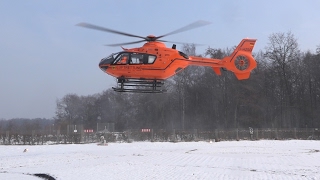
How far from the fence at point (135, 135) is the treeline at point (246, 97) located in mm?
10268

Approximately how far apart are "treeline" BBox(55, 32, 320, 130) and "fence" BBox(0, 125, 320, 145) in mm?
10268

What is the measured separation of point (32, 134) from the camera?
4028cm

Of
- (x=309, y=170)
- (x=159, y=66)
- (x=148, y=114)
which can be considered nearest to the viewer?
(x=309, y=170)

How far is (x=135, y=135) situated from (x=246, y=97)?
21783 millimetres

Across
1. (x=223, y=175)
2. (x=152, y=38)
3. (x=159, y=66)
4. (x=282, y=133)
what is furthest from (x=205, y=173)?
(x=282, y=133)

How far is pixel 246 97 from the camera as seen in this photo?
57.7 meters

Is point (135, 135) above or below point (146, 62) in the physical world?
below

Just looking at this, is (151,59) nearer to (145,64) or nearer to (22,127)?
(145,64)

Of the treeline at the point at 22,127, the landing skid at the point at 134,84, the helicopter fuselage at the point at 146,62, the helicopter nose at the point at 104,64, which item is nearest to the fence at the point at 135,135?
the treeline at the point at 22,127

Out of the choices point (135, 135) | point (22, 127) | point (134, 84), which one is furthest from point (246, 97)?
point (134, 84)

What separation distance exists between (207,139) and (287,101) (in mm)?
21203

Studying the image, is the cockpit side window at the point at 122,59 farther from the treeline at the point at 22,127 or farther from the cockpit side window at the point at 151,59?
the treeline at the point at 22,127

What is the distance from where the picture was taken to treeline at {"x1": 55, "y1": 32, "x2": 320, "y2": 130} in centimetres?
5791

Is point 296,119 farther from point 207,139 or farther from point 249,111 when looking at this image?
point 207,139
